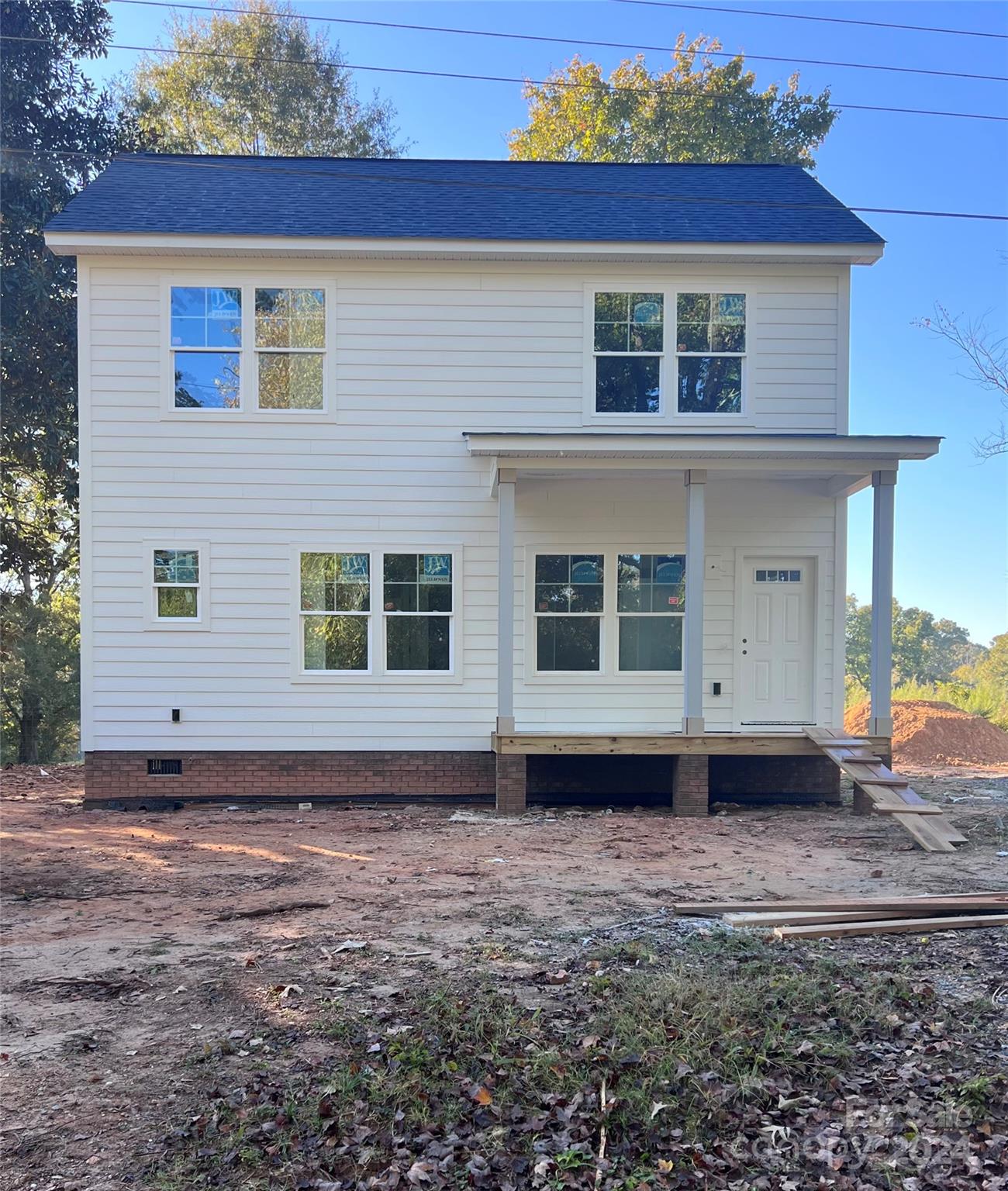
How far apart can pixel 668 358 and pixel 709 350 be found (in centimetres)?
56

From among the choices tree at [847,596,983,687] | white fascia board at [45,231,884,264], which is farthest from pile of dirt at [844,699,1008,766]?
tree at [847,596,983,687]

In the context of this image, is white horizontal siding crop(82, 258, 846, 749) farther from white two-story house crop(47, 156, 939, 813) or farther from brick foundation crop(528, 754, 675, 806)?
brick foundation crop(528, 754, 675, 806)

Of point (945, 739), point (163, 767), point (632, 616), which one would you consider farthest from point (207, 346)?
point (945, 739)

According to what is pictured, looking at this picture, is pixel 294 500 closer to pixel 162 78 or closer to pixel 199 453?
pixel 199 453

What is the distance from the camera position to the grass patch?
122 inches

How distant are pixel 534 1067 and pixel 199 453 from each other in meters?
8.50

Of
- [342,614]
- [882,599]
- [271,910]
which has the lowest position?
[271,910]

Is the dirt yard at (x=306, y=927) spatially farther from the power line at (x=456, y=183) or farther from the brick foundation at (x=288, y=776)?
the power line at (x=456, y=183)

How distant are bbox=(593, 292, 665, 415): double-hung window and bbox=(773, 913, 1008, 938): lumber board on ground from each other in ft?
22.5

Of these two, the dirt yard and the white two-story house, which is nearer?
the dirt yard

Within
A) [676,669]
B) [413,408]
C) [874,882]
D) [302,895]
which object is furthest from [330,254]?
[874,882]

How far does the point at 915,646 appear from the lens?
40.0 metres

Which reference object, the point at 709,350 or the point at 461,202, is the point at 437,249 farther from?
the point at 709,350

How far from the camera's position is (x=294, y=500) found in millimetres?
10219
